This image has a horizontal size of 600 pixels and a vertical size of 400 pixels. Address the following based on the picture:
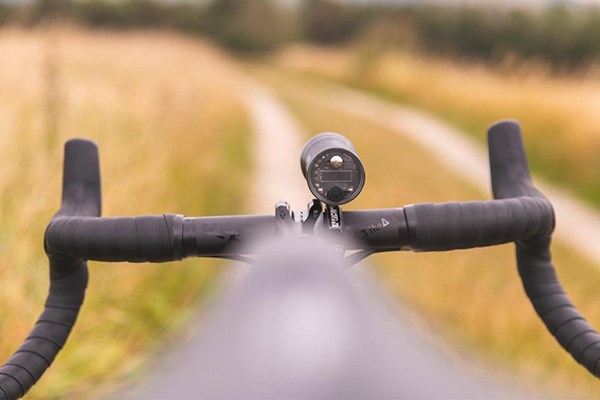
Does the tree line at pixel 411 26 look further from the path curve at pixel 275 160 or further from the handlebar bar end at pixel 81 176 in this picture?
the handlebar bar end at pixel 81 176

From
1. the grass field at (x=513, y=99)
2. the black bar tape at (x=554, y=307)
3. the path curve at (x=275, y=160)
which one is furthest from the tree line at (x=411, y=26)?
the black bar tape at (x=554, y=307)

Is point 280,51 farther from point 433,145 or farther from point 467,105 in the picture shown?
point 433,145

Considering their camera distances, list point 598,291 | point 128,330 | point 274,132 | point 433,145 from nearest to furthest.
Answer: point 128,330 → point 598,291 → point 274,132 → point 433,145

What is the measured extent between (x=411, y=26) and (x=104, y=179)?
2662 centimetres

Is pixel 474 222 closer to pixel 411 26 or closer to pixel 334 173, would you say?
pixel 334 173

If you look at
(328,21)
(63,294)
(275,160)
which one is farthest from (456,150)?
(328,21)

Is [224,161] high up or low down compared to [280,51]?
down

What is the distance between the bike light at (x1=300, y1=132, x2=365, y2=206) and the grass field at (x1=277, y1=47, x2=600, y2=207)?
849cm

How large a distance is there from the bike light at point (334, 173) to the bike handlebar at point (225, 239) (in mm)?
109

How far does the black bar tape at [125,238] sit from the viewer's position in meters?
1.54

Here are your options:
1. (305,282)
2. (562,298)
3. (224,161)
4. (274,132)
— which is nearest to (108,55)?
(224,161)

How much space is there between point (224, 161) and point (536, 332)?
193 inches

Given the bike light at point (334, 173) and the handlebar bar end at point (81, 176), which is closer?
the bike light at point (334, 173)

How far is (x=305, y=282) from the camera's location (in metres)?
0.76
